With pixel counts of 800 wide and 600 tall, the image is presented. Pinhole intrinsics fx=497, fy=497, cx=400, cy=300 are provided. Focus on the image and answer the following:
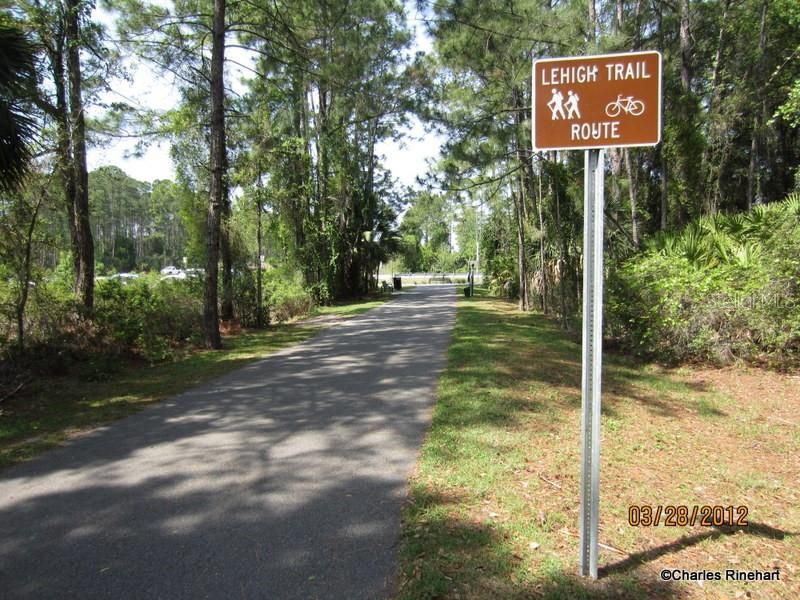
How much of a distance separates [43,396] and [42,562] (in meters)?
5.02

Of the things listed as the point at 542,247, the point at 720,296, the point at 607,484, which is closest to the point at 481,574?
the point at 607,484

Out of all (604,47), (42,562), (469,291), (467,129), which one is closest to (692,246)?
(604,47)

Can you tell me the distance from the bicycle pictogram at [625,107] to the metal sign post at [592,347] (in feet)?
0.72

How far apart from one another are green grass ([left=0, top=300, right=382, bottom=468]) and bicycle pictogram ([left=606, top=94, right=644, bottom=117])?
575cm

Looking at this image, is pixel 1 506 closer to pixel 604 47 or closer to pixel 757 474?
pixel 757 474

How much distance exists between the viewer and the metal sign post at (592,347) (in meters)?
2.64

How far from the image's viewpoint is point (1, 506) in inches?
149

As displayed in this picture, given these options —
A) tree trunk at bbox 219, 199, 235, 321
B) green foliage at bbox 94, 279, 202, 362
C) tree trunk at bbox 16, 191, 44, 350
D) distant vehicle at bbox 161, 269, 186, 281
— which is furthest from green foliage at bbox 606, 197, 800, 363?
distant vehicle at bbox 161, 269, 186, 281

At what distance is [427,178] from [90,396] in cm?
970

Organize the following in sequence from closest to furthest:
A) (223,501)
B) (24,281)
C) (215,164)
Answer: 1. (223,501)
2. (24,281)
3. (215,164)

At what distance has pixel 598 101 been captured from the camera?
2654mm
